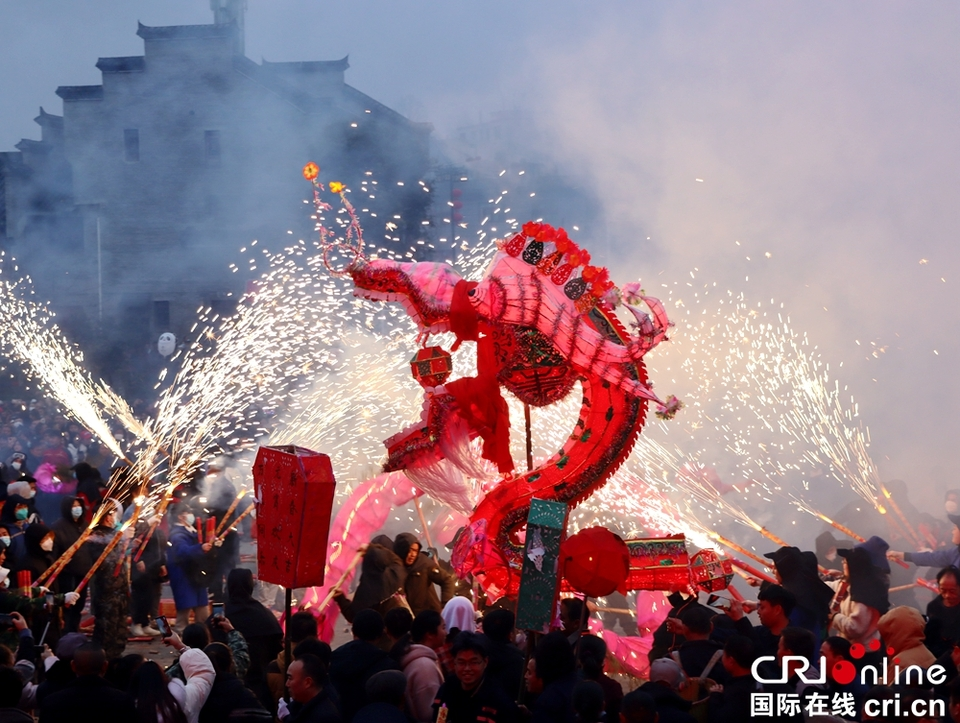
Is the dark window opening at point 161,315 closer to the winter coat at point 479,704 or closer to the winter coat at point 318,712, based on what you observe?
the winter coat at point 318,712

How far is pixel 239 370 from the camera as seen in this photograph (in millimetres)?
11758

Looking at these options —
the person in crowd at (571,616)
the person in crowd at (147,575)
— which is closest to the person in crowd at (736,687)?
the person in crowd at (571,616)

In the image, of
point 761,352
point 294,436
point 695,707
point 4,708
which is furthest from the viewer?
point 761,352

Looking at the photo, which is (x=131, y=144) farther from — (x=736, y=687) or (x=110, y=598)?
(x=736, y=687)

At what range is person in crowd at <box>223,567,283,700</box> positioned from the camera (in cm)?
577

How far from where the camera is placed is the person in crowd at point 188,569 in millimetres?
8250

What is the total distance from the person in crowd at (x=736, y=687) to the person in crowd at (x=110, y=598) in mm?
4491

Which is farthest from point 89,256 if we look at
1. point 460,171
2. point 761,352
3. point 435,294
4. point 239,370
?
point 435,294

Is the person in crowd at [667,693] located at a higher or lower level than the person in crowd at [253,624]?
lower

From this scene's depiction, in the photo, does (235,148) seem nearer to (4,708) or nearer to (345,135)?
(345,135)

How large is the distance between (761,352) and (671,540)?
15.9ft

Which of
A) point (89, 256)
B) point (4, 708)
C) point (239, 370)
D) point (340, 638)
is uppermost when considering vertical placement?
point (89, 256)

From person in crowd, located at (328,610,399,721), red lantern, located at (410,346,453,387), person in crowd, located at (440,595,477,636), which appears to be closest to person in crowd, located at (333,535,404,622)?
person in crowd, located at (440,595,477,636)

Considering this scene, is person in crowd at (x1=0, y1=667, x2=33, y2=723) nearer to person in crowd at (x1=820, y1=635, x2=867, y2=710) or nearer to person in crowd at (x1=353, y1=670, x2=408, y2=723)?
person in crowd at (x1=353, y1=670, x2=408, y2=723)
